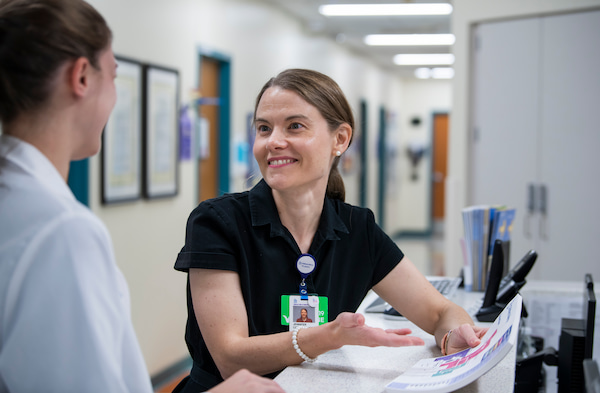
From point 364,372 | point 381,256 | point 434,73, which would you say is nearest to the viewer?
point 364,372

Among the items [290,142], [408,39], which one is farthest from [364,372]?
[408,39]

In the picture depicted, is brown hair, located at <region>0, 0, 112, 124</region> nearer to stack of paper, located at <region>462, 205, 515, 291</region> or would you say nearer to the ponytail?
the ponytail

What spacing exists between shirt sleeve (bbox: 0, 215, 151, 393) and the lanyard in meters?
0.75

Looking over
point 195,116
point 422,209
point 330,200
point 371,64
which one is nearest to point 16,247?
point 330,200

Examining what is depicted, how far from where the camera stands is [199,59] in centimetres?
440

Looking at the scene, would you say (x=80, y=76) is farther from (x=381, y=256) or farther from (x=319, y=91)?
(x=381, y=256)

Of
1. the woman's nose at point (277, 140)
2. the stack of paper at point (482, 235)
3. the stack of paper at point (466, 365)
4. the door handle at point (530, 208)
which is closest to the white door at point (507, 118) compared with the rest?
the door handle at point (530, 208)

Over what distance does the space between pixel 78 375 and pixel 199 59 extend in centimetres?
379

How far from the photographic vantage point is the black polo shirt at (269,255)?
4.87 ft

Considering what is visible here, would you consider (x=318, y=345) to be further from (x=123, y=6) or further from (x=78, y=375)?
(x=123, y=6)

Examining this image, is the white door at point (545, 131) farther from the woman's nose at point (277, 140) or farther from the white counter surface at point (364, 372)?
the woman's nose at point (277, 140)

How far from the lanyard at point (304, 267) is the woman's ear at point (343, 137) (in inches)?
14.6

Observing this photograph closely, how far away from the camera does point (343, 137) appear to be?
1.79m

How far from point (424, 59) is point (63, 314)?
9.04 meters
